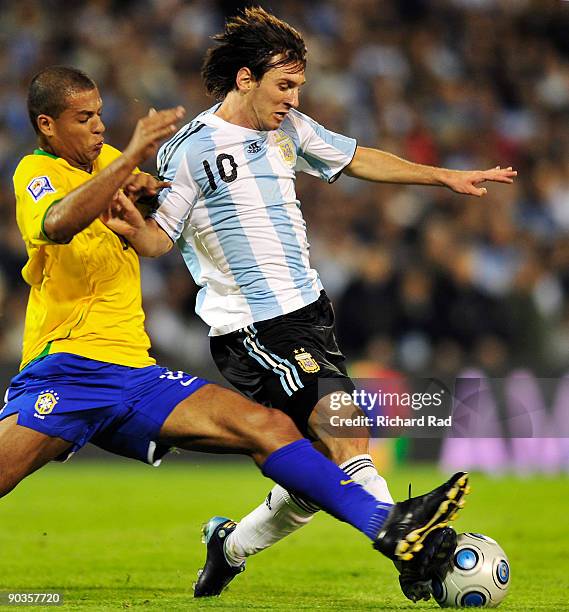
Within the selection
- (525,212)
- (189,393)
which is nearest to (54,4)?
(525,212)

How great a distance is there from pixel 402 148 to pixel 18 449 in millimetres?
9414

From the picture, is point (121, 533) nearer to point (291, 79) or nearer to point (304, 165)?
point (304, 165)

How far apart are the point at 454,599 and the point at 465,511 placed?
13.5 ft

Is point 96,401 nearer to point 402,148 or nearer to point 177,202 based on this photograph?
point 177,202

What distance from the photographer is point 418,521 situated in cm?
405

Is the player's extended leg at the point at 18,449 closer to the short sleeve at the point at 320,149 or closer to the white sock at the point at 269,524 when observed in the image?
the white sock at the point at 269,524

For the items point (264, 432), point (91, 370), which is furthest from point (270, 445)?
point (91, 370)

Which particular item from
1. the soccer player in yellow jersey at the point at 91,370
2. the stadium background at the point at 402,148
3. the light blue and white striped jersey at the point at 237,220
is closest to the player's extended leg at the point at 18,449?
the soccer player in yellow jersey at the point at 91,370

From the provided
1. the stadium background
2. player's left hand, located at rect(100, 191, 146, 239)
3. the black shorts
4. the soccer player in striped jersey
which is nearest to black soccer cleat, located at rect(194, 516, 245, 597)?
the soccer player in striped jersey

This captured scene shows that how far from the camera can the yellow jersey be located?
463cm

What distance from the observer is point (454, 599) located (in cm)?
451

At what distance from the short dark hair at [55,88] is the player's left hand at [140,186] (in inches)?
14.9

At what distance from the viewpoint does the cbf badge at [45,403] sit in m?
4.52

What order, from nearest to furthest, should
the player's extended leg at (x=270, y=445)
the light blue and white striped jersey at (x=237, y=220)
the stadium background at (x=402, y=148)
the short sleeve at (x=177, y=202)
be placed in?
the player's extended leg at (x=270, y=445) < the short sleeve at (x=177, y=202) < the light blue and white striped jersey at (x=237, y=220) < the stadium background at (x=402, y=148)
